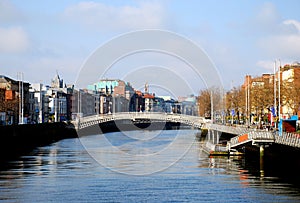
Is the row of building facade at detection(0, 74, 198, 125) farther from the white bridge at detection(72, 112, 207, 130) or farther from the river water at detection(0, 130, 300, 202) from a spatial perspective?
the river water at detection(0, 130, 300, 202)

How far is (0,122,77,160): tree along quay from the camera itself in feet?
214

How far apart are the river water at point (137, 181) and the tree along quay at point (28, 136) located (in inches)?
370

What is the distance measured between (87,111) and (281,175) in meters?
144

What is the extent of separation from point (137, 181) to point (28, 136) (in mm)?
44719

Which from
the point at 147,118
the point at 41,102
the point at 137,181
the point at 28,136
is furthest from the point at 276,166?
the point at 41,102

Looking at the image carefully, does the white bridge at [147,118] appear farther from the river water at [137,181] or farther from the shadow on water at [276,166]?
the shadow on water at [276,166]

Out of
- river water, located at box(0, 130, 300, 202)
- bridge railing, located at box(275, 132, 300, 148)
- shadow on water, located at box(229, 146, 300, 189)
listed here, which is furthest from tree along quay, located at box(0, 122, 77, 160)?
bridge railing, located at box(275, 132, 300, 148)

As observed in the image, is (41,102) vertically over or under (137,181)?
over

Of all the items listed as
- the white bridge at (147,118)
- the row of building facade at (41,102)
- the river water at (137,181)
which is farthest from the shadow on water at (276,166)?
the white bridge at (147,118)

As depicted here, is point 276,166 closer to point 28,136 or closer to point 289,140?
point 289,140

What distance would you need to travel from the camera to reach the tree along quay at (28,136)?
214 ft

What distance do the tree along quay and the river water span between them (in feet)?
30.8

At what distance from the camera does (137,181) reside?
128 ft

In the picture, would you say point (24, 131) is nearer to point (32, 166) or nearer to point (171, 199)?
point (32, 166)
